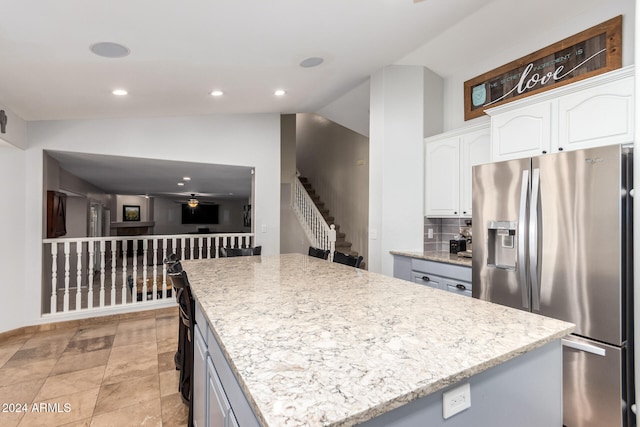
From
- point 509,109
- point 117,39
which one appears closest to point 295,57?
point 117,39

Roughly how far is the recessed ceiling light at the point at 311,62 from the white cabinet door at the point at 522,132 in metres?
1.57

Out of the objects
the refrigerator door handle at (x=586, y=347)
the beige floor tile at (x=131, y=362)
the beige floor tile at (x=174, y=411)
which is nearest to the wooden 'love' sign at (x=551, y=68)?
the refrigerator door handle at (x=586, y=347)

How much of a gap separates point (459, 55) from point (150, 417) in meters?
4.04

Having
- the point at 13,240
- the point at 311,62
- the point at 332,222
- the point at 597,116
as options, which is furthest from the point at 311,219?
the point at 597,116

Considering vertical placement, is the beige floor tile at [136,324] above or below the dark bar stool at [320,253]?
below

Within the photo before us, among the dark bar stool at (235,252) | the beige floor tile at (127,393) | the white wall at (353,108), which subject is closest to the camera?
the beige floor tile at (127,393)

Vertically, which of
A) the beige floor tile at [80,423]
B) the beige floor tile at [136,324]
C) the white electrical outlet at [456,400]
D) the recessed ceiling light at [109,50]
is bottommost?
the beige floor tile at [136,324]

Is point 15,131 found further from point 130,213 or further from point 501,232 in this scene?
point 130,213

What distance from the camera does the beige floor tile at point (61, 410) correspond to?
2018 mm

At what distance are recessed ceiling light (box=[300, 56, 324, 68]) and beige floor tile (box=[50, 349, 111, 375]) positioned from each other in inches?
126

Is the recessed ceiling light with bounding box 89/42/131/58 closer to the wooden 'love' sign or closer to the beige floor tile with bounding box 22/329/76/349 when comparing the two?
the beige floor tile with bounding box 22/329/76/349

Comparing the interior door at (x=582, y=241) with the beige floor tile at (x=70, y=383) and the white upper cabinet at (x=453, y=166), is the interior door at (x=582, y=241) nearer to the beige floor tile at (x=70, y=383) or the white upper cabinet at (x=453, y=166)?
the white upper cabinet at (x=453, y=166)

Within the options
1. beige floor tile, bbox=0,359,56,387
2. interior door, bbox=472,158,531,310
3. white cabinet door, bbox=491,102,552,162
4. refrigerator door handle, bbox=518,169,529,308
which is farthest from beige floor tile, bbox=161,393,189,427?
white cabinet door, bbox=491,102,552,162

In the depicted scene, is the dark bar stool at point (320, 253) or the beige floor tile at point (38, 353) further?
the dark bar stool at point (320, 253)
